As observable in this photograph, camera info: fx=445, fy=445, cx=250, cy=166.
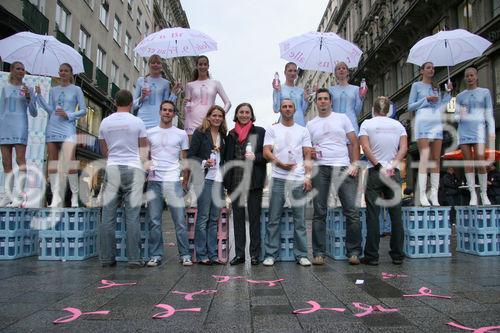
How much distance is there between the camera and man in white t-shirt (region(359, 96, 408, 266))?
568cm

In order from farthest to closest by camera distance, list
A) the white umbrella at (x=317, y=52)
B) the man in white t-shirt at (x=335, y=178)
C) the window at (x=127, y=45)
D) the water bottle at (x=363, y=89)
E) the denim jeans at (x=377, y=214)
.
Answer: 1. the window at (x=127, y=45)
2. the white umbrella at (x=317, y=52)
3. the water bottle at (x=363, y=89)
4. the man in white t-shirt at (x=335, y=178)
5. the denim jeans at (x=377, y=214)

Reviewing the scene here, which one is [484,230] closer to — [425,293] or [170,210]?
[425,293]

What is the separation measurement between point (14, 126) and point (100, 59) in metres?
22.5

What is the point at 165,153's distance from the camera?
19.0ft

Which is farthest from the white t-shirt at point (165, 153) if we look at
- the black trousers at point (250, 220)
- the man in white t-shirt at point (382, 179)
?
the man in white t-shirt at point (382, 179)

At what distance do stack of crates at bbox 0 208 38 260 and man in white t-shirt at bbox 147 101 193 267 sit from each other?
6.72ft

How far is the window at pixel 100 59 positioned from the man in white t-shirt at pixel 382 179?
2430cm

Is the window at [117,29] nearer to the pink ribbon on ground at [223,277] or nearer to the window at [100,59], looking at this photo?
the window at [100,59]

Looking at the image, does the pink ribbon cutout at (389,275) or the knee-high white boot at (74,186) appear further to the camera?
the knee-high white boot at (74,186)

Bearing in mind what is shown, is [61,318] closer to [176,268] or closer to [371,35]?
[176,268]

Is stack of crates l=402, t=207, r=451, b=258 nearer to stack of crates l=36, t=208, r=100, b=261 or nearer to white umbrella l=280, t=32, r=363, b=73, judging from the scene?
white umbrella l=280, t=32, r=363, b=73

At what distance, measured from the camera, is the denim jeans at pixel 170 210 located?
574cm

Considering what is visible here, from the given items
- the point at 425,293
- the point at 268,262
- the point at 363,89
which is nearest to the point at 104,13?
the point at 363,89

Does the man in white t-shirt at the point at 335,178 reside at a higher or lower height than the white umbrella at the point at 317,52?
lower
